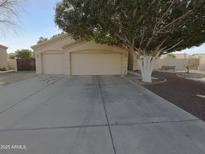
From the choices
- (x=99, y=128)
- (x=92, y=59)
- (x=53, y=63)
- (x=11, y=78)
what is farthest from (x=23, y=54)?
(x=99, y=128)

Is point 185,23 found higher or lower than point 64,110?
higher

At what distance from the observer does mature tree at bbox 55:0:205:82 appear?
8338 mm

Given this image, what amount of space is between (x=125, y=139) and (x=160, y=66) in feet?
80.5

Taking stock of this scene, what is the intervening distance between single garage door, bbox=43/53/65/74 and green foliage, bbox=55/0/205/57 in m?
6.59

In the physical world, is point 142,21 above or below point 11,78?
above

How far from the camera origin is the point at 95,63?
1734cm

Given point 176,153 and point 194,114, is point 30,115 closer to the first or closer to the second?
point 176,153

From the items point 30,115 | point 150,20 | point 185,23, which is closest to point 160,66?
point 185,23

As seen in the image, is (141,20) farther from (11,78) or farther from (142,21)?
(11,78)

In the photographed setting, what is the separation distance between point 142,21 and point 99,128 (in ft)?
21.2

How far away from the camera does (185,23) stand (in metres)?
9.91

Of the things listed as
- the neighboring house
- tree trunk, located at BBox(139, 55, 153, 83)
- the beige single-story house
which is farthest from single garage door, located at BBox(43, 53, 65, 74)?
the neighboring house

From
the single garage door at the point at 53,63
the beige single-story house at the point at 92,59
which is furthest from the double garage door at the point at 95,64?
the single garage door at the point at 53,63

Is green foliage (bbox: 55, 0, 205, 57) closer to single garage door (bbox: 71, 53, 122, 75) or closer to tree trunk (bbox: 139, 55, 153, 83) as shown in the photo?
tree trunk (bbox: 139, 55, 153, 83)
